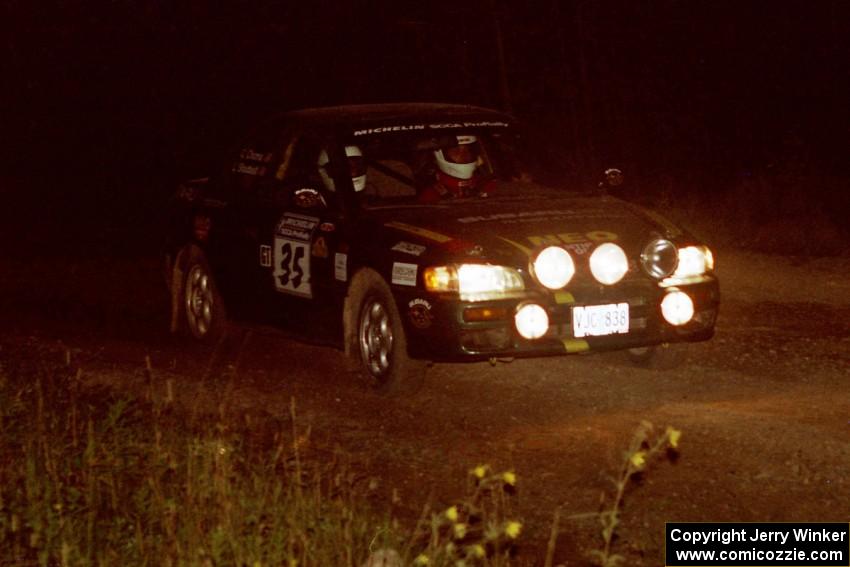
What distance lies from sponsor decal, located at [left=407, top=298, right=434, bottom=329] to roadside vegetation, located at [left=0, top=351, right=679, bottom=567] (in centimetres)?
85

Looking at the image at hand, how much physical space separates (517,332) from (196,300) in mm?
3438

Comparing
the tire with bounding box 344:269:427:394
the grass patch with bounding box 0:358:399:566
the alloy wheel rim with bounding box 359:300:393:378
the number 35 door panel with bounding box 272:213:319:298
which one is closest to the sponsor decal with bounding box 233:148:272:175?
the number 35 door panel with bounding box 272:213:319:298

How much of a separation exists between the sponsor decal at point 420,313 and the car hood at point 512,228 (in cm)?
24

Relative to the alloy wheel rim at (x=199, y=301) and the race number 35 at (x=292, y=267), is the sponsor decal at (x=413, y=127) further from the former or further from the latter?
the alloy wheel rim at (x=199, y=301)

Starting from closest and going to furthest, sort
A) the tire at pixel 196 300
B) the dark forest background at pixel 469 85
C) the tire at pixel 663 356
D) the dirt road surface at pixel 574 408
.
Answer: the dirt road surface at pixel 574 408, the tire at pixel 663 356, the tire at pixel 196 300, the dark forest background at pixel 469 85

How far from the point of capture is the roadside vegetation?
569 centimetres

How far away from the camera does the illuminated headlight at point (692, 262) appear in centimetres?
896

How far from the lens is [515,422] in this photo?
844cm

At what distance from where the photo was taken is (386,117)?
32.7ft

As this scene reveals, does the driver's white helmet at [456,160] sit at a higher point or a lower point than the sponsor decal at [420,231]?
higher

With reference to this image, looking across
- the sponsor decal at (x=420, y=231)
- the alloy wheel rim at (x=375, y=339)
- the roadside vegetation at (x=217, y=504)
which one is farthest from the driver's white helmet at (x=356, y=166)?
the roadside vegetation at (x=217, y=504)

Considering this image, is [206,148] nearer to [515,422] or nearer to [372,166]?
[372,166]

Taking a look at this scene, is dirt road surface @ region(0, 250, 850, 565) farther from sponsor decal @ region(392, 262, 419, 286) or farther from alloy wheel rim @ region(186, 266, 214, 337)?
sponsor decal @ region(392, 262, 419, 286)

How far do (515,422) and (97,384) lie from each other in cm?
272
